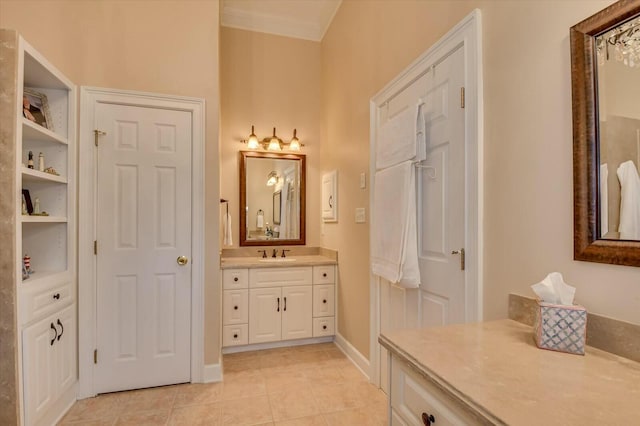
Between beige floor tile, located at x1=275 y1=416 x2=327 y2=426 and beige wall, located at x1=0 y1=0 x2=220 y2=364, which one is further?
beige wall, located at x1=0 y1=0 x2=220 y2=364

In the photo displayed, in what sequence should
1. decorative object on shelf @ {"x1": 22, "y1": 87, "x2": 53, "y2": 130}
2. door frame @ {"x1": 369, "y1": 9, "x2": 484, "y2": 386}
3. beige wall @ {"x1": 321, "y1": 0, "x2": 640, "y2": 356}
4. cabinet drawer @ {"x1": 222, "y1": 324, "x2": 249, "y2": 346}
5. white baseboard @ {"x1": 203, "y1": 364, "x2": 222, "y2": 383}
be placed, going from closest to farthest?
beige wall @ {"x1": 321, "y1": 0, "x2": 640, "y2": 356}, door frame @ {"x1": 369, "y1": 9, "x2": 484, "y2": 386}, decorative object on shelf @ {"x1": 22, "y1": 87, "x2": 53, "y2": 130}, white baseboard @ {"x1": 203, "y1": 364, "x2": 222, "y2": 383}, cabinet drawer @ {"x1": 222, "y1": 324, "x2": 249, "y2": 346}

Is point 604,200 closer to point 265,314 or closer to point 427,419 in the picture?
point 427,419

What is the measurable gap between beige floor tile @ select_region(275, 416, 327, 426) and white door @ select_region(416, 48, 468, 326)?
890 mm

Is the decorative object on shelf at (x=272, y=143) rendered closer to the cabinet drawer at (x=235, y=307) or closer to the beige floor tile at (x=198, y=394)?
the cabinet drawer at (x=235, y=307)

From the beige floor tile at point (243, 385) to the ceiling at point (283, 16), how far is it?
11.4ft

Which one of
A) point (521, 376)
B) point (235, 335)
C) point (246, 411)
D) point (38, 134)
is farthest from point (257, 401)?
point (38, 134)

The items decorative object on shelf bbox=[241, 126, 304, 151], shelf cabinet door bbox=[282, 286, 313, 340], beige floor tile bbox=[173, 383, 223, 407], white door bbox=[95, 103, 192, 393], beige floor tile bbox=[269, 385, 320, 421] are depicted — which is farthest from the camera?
decorative object on shelf bbox=[241, 126, 304, 151]

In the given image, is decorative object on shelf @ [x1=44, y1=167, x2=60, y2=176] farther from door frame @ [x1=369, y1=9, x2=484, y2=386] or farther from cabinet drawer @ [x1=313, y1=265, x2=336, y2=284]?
door frame @ [x1=369, y1=9, x2=484, y2=386]

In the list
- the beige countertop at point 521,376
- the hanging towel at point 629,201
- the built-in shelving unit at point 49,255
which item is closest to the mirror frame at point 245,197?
the built-in shelving unit at point 49,255

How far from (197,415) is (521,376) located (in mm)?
2016

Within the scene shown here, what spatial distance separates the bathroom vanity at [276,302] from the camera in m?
3.03

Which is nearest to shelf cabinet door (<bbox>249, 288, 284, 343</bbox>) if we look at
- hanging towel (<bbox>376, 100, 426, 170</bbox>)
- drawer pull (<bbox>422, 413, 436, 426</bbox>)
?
hanging towel (<bbox>376, 100, 426, 170</bbox>)

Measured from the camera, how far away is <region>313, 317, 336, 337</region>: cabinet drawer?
10.6ft

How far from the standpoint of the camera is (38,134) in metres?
1.91
